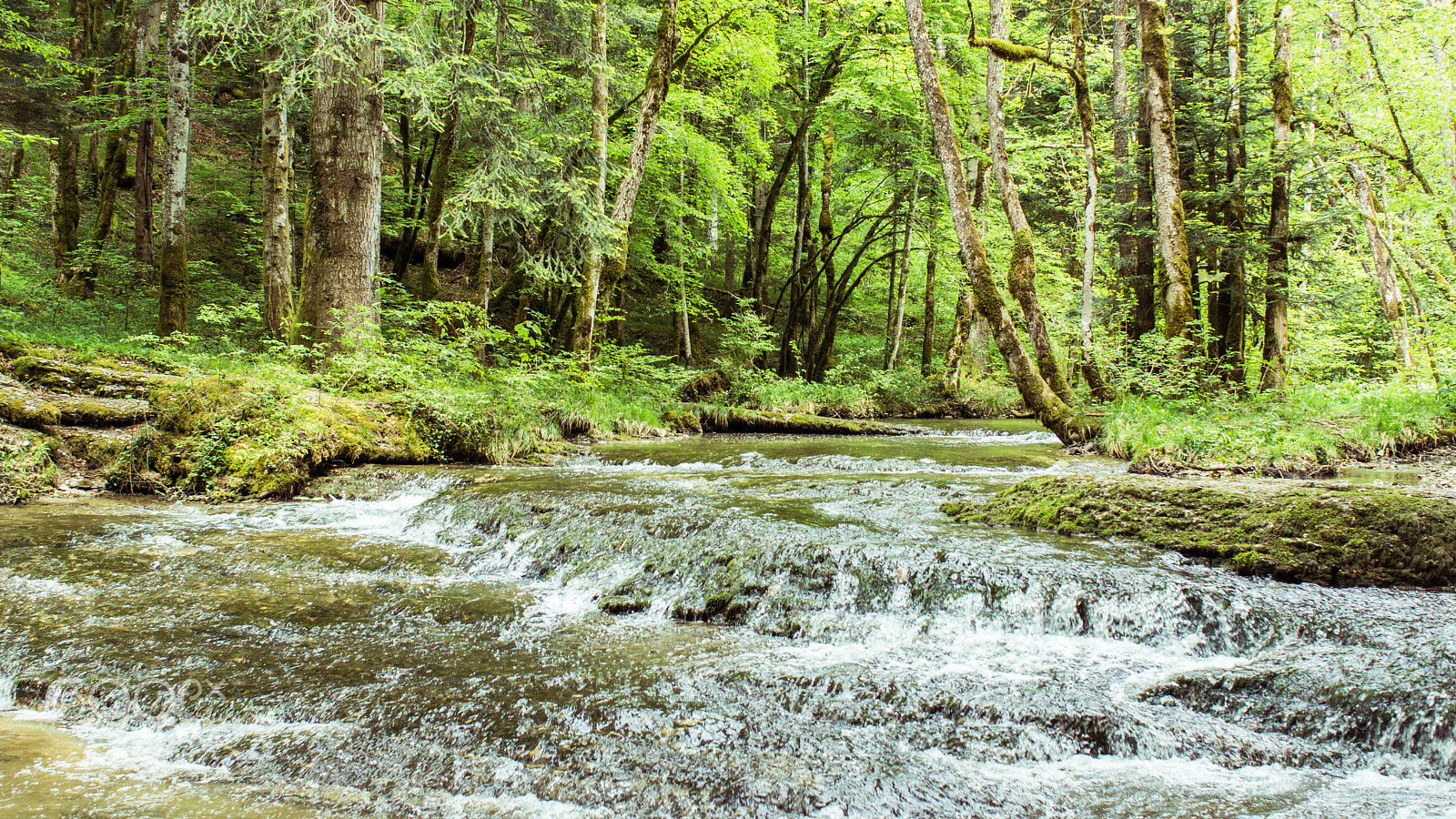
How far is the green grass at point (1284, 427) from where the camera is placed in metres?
8.30

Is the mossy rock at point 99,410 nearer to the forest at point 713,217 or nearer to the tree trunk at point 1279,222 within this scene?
the forest at point 713,217

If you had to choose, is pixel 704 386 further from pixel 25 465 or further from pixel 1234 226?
pixel 25 465

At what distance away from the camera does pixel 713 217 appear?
74.9 feet

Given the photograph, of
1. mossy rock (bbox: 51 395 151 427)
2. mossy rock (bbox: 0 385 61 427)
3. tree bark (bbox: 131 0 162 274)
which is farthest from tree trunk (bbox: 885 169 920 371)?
tree bark (bbox: 131 0 162 274)

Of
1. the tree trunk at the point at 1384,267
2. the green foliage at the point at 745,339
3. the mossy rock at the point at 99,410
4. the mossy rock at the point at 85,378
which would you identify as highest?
the tree trunk at the point at 1384,267

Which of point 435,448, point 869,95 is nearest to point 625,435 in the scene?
point 435,448

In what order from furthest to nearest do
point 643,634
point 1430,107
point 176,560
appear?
1. point 1430,107
2. point 176,560
3. point 643,634

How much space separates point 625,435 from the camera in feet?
43.9

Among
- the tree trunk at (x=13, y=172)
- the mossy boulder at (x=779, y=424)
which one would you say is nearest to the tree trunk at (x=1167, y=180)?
the mossy boulder at (x=779, y=424)

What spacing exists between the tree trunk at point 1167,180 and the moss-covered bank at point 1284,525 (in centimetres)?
617

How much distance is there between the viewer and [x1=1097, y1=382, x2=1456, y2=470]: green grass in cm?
830

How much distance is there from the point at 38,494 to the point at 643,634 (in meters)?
6.31

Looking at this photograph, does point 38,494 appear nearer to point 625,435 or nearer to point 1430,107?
point 625,435

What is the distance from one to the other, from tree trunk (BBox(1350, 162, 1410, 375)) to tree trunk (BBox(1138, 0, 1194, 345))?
690 centimetres
